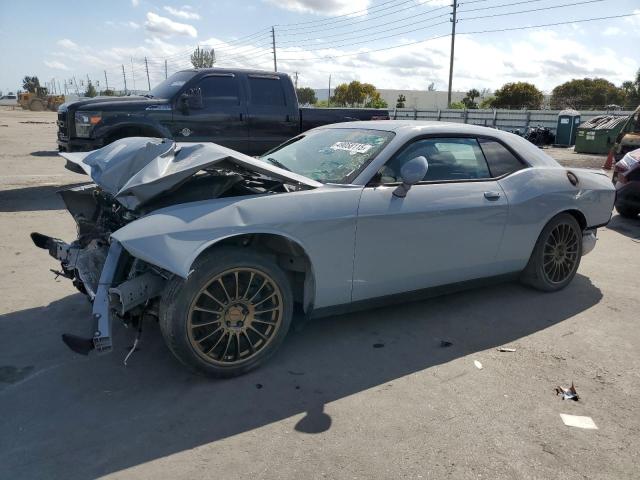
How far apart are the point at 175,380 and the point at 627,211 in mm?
8063

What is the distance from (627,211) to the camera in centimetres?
838

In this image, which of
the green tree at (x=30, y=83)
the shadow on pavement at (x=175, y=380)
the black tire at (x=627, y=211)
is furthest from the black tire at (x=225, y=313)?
the green tree at (x=30, y=83)

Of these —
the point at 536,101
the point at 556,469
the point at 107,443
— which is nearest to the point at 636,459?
the point at 556,469

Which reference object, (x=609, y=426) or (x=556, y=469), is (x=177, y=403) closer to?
(x=556, y=469)

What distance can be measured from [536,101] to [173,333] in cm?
5784

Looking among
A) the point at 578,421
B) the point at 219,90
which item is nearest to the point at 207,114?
the point at 219,90

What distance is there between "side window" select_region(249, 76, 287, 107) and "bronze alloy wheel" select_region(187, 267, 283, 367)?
6677 mm

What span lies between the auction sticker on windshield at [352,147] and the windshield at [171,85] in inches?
223

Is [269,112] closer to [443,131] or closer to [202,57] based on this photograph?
[443,131]

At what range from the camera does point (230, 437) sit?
2639 millimetres

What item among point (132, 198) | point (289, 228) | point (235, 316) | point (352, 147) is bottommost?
point (235, 316)

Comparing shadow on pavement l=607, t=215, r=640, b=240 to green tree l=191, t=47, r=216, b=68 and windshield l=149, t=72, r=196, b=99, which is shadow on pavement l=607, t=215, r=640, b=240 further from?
green tree l=191, t=47, r=216, b=68

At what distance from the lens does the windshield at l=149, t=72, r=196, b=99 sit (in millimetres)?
8852

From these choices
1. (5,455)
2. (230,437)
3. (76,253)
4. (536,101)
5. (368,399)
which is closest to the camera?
(5,455)
